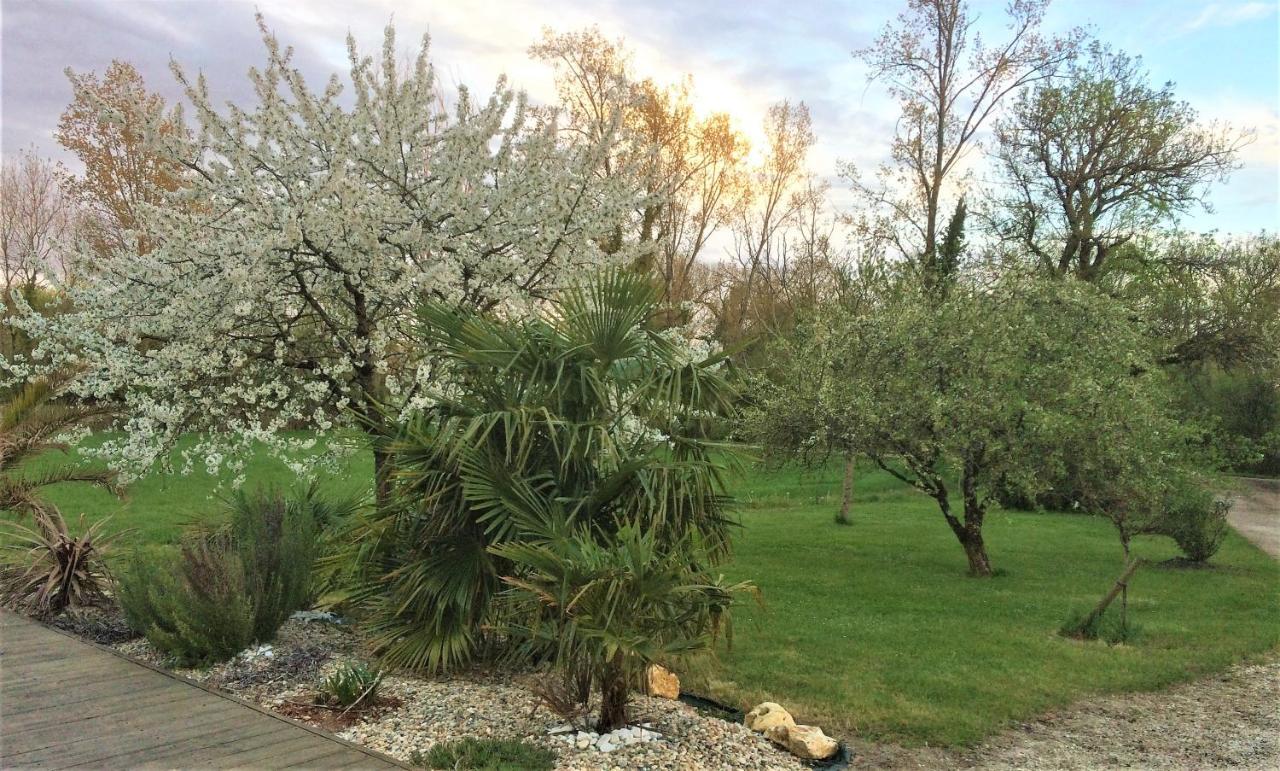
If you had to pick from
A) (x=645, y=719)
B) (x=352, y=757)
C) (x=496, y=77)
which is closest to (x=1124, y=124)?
(x=496, y=77)

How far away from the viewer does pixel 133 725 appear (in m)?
4.74

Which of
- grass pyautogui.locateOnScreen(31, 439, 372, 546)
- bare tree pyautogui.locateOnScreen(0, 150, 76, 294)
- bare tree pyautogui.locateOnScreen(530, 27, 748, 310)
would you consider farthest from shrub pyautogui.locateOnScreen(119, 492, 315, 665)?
bare tree pyautogui.locateOnScreen(0, 150, 76, 294)

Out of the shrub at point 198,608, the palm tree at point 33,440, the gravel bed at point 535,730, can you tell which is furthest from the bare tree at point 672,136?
the gravel bed at point 535,730

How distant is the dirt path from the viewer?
15878mm

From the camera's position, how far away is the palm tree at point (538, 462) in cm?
550

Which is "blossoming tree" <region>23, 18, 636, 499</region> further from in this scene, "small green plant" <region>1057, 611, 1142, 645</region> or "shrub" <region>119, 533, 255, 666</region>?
"small green plant" <region>1057, 611, 1142, 645</region>

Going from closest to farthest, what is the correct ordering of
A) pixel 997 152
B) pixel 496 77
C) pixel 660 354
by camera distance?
pixel 660 354 < pixel 496 77 < pixel 997 152

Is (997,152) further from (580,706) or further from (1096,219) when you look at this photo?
(580,706)

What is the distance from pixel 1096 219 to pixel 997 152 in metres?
3.54

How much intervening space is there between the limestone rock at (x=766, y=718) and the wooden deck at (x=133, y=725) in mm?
2165

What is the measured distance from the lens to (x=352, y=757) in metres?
4.35

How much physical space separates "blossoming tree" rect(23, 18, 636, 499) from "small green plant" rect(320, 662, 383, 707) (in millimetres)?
2840

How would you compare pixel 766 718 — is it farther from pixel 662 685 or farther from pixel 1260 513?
pixel 1260 513

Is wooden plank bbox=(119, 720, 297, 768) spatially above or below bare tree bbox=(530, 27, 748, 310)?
below
